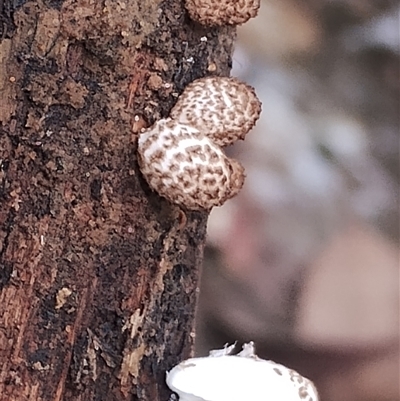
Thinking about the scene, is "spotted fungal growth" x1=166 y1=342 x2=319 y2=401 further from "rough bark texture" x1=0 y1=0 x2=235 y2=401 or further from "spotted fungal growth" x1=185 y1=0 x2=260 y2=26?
"spotted fungal growth" x1=185 y1=0 x2=260 y2=26

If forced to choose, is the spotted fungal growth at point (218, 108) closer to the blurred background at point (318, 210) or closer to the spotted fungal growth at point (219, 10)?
the spotted fungal growth at point (219, 10)

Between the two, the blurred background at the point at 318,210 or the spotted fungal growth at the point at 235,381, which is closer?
the spotted fungal growth at the point at 235,381

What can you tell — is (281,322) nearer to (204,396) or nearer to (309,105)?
(309,105)

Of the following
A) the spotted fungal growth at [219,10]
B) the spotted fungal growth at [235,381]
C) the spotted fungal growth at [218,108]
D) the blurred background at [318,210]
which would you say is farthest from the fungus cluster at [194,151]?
the blurred background at [318,210]

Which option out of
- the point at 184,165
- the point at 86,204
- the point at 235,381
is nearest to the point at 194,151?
the point at 184,165

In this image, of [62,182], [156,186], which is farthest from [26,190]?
[156,186]

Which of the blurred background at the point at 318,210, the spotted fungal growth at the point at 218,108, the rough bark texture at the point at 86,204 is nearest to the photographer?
the rough bark texture at the point at 86,204
